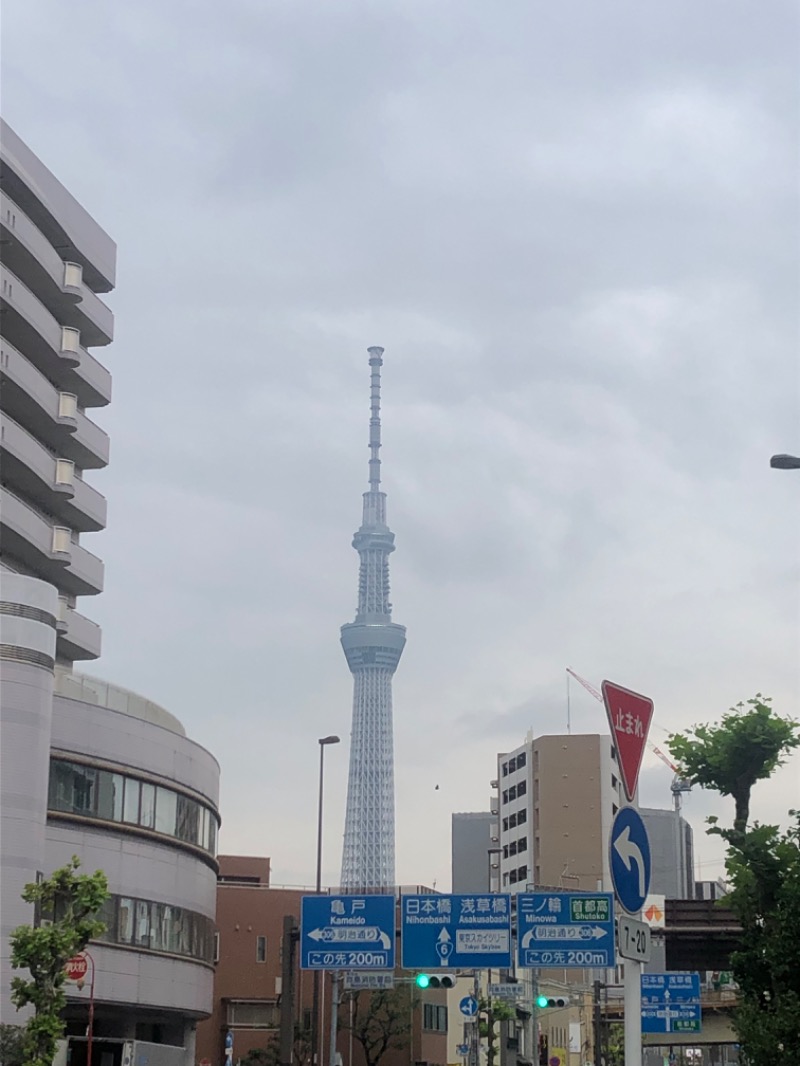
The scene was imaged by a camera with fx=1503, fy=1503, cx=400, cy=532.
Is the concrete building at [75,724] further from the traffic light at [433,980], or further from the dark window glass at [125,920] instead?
the traffic light at [433,980]

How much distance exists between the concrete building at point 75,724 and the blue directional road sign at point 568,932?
15.0 metres

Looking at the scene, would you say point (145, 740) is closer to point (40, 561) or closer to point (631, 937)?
point (40, 561)

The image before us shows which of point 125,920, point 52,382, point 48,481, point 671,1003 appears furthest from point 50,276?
point 671,1003

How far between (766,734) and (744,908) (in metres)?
4.14

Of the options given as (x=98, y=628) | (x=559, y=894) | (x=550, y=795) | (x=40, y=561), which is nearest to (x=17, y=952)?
(x=559, y=894)

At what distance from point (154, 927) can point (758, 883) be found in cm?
3157

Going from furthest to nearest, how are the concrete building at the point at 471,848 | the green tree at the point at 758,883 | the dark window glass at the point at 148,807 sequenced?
the concrete building at the point at 471,848 → the dark window glass at the point at 148,807 → the green tree at the point at 758,883

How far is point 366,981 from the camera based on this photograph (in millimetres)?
60781

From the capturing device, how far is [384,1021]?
87312 millimetres

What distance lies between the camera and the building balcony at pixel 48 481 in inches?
2467

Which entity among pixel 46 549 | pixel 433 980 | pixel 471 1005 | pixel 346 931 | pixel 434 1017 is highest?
pixel 46 549

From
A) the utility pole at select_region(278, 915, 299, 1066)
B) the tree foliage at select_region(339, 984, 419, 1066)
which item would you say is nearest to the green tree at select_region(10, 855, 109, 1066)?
the utility pole at select_region(278, 915, 299, 1066)

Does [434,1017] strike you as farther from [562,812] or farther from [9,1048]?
[9,1048]

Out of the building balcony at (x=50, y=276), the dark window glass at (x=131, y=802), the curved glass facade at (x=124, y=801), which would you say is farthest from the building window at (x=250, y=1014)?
the building balcony at (x=50, y=276)
